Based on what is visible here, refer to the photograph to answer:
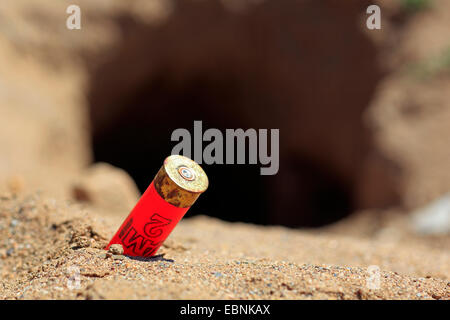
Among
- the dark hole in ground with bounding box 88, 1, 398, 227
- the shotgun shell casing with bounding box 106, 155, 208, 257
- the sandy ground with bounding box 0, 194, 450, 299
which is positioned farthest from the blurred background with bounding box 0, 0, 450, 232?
the shotgun shell casing with bounding box 106, 155, 208, 257

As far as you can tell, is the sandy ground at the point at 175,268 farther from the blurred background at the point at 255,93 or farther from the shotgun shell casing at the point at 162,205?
the blurred background at the point at 255,93

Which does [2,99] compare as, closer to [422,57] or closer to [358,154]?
[358,154]

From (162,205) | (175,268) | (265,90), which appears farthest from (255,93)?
(175,268)

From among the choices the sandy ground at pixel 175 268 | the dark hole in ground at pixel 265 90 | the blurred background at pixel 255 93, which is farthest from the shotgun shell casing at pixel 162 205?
the dark hole in ground at pixel 265 90

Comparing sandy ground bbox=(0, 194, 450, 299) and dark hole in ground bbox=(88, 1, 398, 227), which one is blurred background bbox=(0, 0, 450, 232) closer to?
dark hole in ground bbox=(88, 1, 398, 227)

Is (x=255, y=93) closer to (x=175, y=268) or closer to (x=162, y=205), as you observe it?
(x=162, y=205)

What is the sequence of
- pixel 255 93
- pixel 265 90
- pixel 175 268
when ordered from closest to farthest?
pixel 175 268 → pixel 265 90 → pixel 255 93
